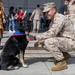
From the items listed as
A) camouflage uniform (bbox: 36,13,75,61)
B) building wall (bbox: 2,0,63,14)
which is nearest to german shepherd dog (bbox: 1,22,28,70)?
camouflage uniform (bbox: 36,13,75,61)

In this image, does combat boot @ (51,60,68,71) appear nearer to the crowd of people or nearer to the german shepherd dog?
the crowd of people

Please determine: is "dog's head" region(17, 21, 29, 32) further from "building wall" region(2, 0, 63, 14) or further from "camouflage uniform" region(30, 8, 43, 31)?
"building wall" region(2, 0, 63, 14)

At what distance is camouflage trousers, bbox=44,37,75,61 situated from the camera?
6715 mm

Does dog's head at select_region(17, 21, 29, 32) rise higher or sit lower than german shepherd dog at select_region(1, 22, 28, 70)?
higher

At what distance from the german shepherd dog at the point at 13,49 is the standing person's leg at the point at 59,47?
1.78 feet

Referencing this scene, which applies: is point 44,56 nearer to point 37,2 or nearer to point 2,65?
point 2,65

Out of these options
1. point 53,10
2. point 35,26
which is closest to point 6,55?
point 53,10

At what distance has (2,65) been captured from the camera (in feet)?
22.0

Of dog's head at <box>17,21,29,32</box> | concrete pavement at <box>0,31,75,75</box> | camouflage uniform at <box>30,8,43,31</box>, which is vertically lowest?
camouflage uniform at <box>30,8,43,31</box>

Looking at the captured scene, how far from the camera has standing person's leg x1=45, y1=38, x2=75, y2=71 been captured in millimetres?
6711

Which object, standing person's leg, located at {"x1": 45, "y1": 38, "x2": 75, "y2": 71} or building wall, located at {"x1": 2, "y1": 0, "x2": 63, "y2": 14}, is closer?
standing person's leg, located at {"x1": 45, "y1": 38, "x2": 75, "y2": 71}

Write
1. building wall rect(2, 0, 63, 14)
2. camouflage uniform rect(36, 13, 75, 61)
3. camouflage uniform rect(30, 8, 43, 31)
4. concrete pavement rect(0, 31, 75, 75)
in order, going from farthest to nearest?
1. building wall rect(2, 0, 63, 14)
2. camouflage uniform rect(30, 8, 43, 31)
3. camouflage uniform rect(36, 13, 75, 61)
4. concrete pavement rect(0, 31, 75, 75)

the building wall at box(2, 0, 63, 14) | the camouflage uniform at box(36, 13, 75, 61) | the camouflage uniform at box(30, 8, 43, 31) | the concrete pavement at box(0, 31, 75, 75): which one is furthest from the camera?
the building wall at box(2, 0, 63, 14)

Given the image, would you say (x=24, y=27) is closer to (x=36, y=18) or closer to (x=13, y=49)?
(x=13, y=49)
